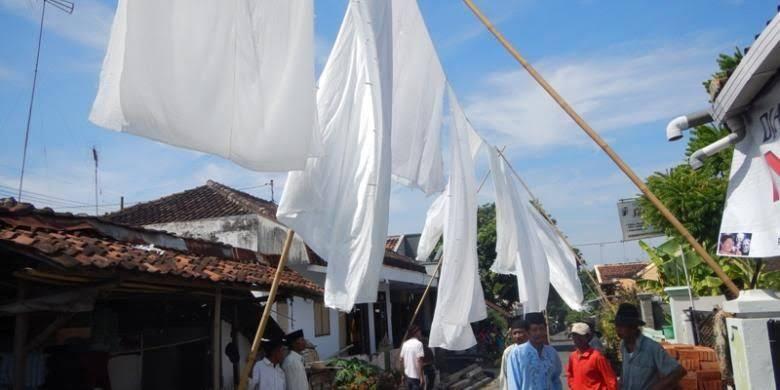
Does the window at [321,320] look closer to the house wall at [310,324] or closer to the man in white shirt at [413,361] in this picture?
the house wall at [310,324]

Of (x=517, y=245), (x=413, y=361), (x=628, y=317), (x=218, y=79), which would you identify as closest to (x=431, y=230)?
(x=517, y=245)

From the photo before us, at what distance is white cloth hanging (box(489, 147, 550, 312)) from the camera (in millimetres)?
8242

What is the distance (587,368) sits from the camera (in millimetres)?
5332

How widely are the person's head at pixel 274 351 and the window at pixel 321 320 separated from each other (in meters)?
7.39

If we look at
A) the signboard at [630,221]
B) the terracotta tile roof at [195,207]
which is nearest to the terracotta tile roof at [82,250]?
the terracotta tile roof at [195,207]

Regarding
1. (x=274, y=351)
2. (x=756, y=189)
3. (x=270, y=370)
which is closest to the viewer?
(x=756, y=189)

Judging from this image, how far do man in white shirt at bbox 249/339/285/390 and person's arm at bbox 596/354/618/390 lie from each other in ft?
11.1

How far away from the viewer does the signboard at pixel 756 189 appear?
377 centimetres

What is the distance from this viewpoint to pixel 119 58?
2973 millimetres

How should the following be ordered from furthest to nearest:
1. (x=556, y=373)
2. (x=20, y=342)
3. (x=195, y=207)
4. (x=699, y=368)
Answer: (x=195, y=207) < (x=699, y=368) < (x=556, y=373) < (x=20, y=342)

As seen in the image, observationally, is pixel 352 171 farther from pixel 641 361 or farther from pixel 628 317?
pixel 641 361

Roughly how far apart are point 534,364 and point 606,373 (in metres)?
0.61

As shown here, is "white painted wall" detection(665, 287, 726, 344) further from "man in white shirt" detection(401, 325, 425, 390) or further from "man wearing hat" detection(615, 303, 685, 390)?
"man wearing hat" detection(615, 303, 685, 390)

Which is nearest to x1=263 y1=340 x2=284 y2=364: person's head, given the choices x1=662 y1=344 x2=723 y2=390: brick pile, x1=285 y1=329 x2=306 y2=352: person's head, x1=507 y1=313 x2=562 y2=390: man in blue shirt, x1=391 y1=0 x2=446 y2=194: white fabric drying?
x1=285 y1=329 x2=306 y2=352: person's head
